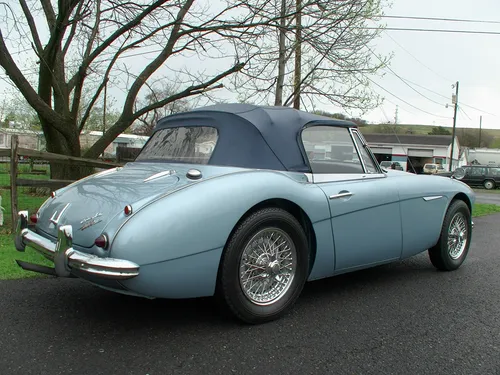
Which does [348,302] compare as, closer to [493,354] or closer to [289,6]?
[493,354]

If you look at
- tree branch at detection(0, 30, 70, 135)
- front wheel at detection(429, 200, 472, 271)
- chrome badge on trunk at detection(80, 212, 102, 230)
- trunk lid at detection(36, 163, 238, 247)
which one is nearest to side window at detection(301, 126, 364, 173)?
trunk lid at detection(36, 163, 238, 247)

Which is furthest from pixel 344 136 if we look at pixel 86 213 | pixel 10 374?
pixel 10 374

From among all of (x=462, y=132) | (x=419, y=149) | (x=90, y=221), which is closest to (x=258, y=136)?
(x=90, y=221)

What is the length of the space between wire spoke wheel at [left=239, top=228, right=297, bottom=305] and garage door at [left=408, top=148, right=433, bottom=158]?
4345 cm

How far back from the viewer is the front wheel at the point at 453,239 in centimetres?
461

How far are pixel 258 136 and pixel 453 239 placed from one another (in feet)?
8.63

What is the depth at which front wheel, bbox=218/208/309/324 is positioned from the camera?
2889 millimetres

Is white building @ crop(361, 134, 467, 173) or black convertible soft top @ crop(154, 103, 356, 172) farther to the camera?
white building @ crop(361, 134, 467, 173)

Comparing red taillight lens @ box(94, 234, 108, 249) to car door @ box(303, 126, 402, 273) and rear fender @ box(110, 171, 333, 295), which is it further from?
car door @ box(303, 126, 402, 273)

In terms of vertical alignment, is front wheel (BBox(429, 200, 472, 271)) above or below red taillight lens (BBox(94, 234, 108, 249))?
below

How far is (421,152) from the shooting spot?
44.1m

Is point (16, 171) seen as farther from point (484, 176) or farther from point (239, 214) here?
point (484, 176)

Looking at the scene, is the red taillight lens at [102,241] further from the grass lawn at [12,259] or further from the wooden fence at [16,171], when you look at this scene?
the wooden fence at [16,171]

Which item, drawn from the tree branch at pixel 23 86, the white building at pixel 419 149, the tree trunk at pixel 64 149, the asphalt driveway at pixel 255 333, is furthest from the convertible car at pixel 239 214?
the white building at pixel 419 149
